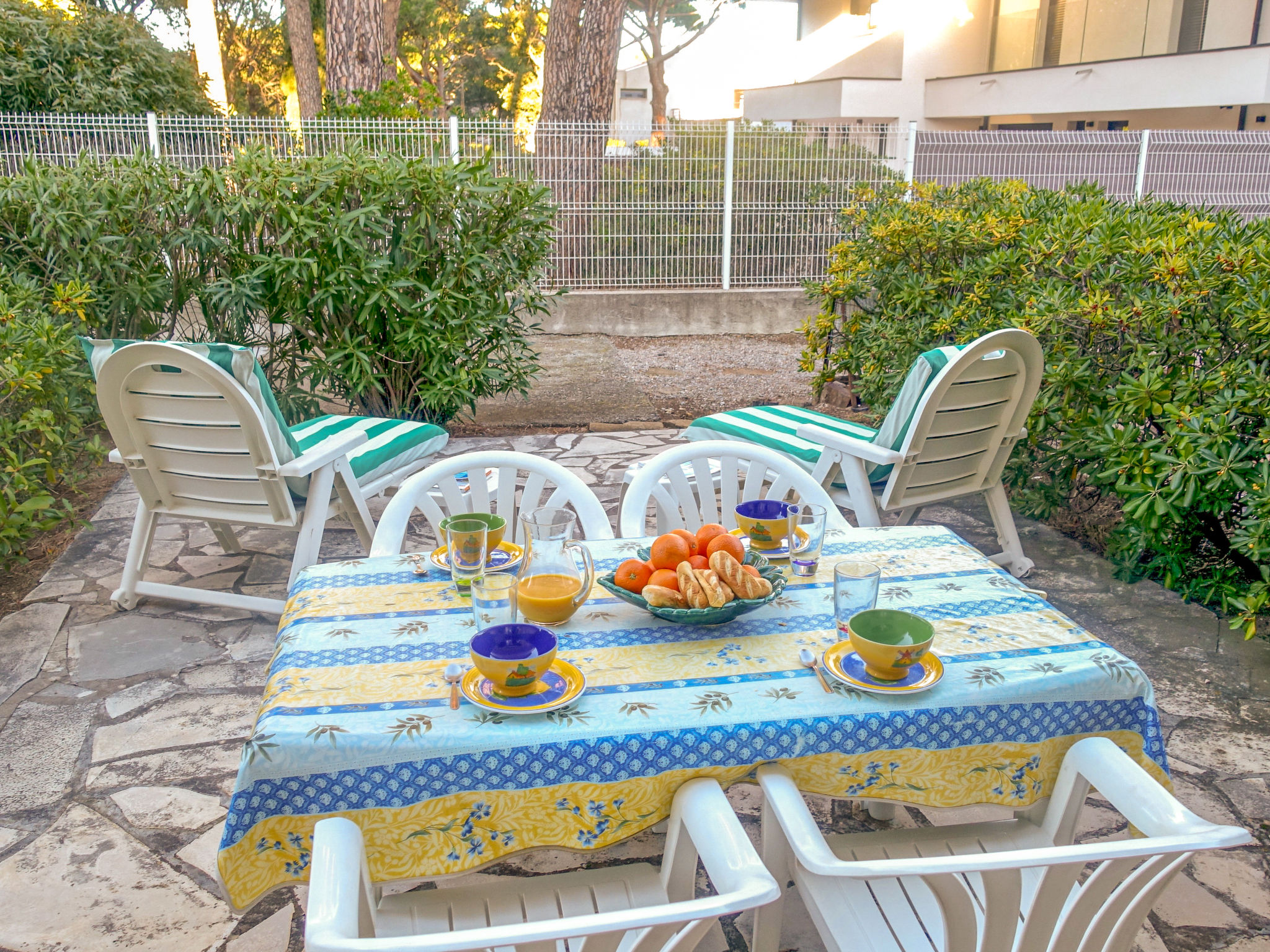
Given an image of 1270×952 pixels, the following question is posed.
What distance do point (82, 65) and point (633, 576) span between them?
12.5m

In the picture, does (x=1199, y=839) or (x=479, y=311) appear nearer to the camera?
(x=1199, y=839)

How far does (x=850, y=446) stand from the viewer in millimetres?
3648

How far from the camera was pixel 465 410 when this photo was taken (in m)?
6.88

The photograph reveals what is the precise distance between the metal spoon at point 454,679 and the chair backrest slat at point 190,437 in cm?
200

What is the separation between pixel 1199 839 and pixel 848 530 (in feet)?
4.15

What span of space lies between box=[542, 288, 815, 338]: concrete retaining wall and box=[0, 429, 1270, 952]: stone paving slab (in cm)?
580

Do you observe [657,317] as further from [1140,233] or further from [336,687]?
[336,687]

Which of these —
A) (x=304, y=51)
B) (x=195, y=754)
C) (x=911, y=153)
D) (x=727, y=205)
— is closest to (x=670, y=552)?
(x=195, y=754)

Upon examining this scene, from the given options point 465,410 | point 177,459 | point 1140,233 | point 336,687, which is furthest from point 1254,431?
point 465,410

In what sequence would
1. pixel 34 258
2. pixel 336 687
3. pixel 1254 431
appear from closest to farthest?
pixel 336 687 < pixel 1254 431 < pixel 34 258

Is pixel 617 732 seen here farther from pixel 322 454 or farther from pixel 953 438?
pixel 953 438

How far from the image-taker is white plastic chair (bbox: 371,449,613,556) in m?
2.47

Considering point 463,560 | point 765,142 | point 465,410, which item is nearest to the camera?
point 463,560

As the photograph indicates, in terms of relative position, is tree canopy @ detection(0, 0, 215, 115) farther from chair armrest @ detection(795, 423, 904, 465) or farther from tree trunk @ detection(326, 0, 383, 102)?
chair armrest @ detection(795, 423, 904, 465)
